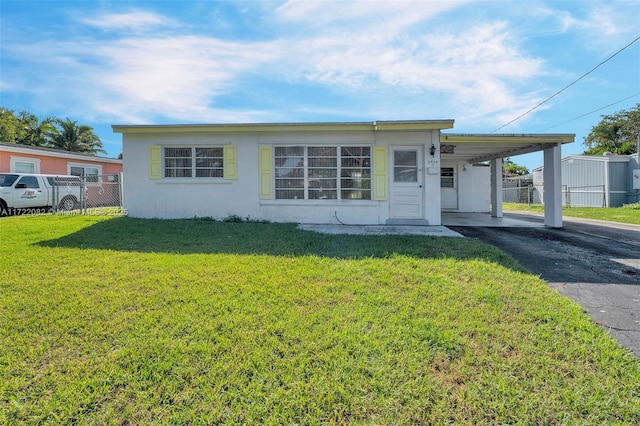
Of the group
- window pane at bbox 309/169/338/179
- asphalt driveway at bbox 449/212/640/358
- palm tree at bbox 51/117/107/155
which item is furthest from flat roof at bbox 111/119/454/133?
palm tree at bbox 51/117/107/155

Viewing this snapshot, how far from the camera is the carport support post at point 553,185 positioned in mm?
8875

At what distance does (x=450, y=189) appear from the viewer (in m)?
14.8

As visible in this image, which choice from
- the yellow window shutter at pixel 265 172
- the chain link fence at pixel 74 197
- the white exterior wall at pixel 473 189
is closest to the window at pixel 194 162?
the yellow window shutter at pixel 265 172

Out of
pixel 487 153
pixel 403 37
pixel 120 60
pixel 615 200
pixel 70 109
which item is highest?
pixel 70 109

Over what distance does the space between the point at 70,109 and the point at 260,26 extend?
23.9 meters

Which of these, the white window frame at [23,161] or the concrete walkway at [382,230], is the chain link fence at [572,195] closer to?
the concrete walkway at [382,230]

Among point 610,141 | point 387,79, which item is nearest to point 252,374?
point 387,79

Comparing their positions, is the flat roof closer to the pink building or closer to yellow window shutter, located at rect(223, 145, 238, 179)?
yellow window shutter, located at rect(223, 145, 238, 179)

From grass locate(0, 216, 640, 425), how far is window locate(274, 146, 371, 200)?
4.68 metres

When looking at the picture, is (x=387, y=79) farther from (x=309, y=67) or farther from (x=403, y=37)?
(x=309, y=67)

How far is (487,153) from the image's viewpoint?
1143 cm

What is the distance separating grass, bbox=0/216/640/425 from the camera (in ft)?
5.90

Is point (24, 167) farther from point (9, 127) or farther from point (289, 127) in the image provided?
point (289, 127)

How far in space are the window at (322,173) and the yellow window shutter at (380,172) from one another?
19 centimetres
